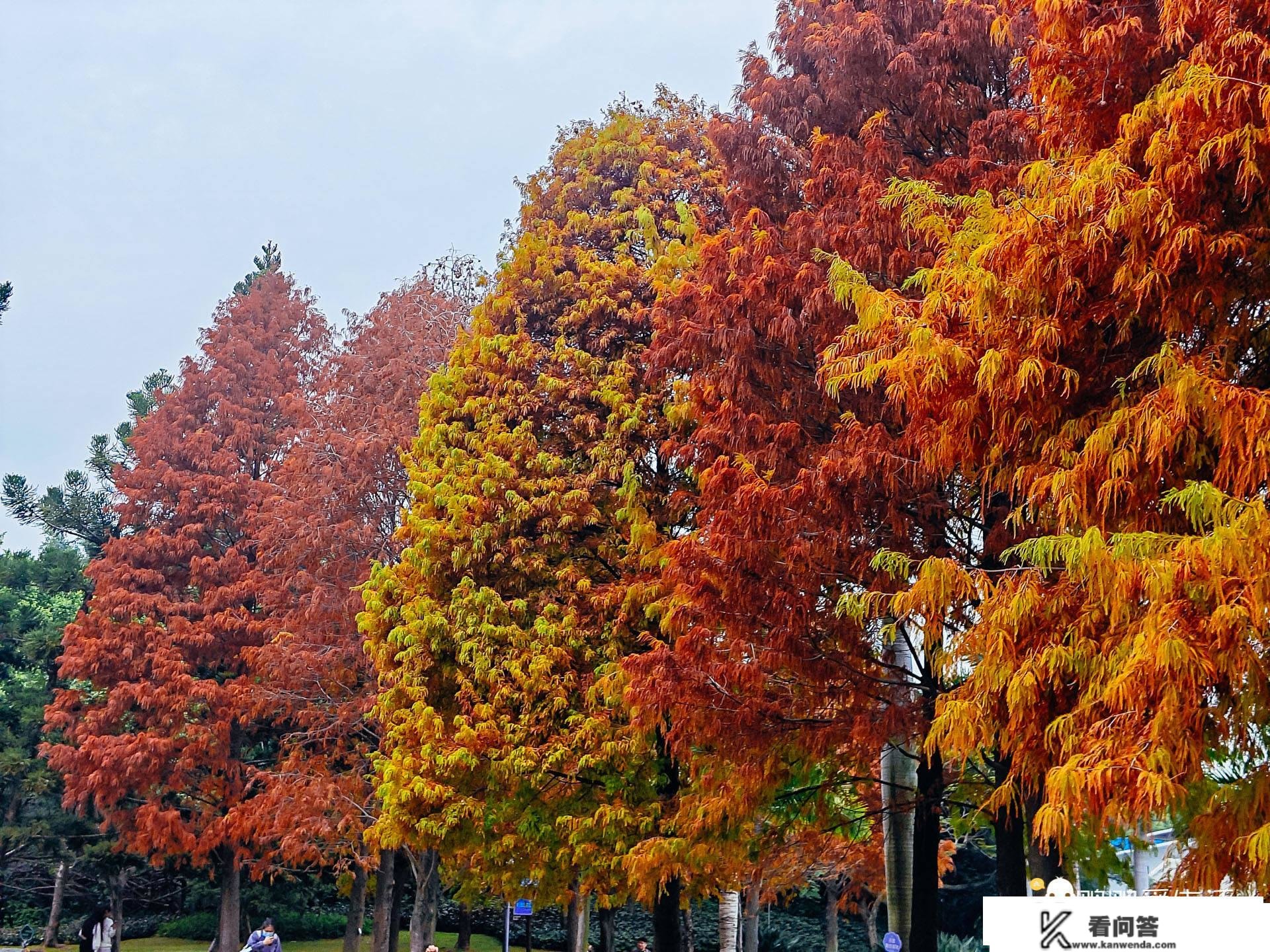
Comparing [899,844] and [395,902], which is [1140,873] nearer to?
[899,844]

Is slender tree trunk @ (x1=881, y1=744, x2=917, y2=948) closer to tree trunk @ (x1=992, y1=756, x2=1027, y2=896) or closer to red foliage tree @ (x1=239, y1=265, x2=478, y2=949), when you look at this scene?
tree trunk @ (x1=992, y1=756, x2=1027, y2=896)

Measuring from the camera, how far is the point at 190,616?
2461 cm

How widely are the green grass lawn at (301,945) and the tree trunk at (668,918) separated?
17985 millimetres

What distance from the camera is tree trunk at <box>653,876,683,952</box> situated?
13268 mm

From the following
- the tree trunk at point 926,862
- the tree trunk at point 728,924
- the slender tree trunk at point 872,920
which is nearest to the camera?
the tree trunk at point 926,862

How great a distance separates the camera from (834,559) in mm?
9945

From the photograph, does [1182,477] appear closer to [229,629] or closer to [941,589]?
[941,589]

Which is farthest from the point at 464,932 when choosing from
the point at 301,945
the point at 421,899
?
the point at 421,899

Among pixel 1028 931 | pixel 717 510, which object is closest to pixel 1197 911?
pixel 1028 931

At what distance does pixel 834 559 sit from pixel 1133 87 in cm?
425

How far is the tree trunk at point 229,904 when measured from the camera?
2342 centimetres

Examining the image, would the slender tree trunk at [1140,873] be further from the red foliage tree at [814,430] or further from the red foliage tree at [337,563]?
the red foliage tree at [337,563]

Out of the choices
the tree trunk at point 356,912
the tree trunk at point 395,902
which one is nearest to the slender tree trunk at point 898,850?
the tree trunk at point 395,902

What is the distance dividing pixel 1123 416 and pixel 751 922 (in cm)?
2103
